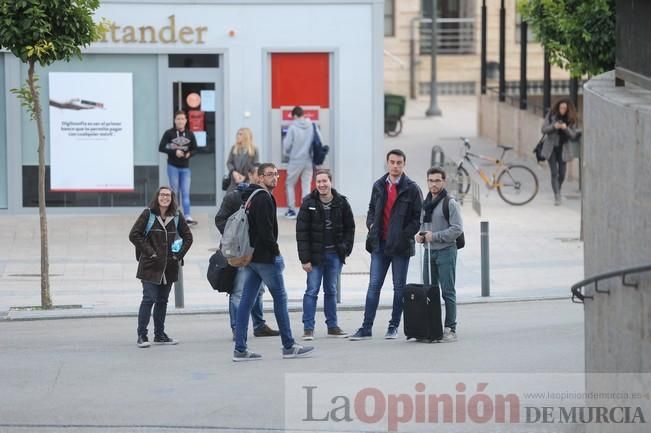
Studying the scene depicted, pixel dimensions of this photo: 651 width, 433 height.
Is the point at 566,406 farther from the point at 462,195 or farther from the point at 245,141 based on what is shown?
the point at 462,195

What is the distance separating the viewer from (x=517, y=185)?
969 inches

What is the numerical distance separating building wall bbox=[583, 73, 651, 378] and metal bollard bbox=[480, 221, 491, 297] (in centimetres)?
619

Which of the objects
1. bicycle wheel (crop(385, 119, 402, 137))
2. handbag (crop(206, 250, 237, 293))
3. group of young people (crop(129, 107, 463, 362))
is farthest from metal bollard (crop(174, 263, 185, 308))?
bicycle wheel (crop(385, 119, 402, 137))

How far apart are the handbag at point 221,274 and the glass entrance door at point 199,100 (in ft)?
31.8

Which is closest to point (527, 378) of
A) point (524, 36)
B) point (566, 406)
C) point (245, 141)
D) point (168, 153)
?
point (566, 406)

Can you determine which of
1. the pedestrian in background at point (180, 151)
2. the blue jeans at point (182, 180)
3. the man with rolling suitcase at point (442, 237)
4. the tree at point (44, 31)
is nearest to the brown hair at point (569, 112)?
the pedestrian in background at point (180, 151)

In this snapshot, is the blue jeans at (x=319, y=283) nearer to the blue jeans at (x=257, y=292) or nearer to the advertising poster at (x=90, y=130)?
the blue jeans at (x=257, y=292)

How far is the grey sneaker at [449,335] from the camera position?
13.8 metres

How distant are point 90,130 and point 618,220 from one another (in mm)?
14805

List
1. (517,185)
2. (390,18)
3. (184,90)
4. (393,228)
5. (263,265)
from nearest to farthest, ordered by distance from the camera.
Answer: (263,265)
(393,228)
(184,90)
(517,185)
(390,18)

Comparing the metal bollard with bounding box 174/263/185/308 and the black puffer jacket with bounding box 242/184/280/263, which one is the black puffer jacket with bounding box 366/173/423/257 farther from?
the metal bollard with bounding box 174/263/185/308

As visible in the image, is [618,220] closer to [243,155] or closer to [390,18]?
[243,155]

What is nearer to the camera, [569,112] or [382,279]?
[382,279]

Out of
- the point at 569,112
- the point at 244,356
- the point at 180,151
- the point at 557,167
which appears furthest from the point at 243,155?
the point at 244,356
